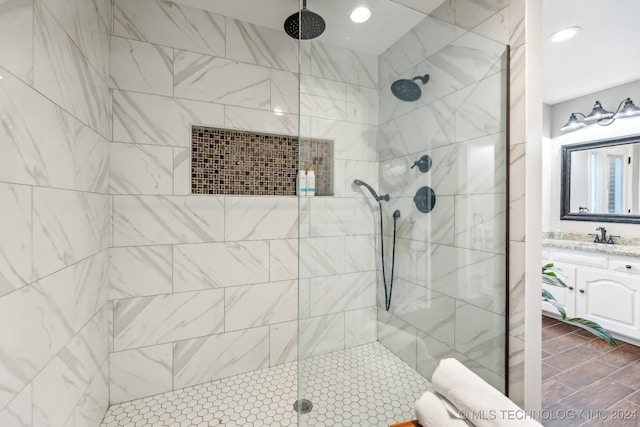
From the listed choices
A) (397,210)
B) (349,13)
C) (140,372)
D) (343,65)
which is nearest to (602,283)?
(397,210)

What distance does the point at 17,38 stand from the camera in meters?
0.85

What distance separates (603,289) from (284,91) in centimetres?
355

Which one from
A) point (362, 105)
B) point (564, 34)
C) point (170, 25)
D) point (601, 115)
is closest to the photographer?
point (362, 105)

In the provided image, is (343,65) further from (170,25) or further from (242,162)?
(170,25)

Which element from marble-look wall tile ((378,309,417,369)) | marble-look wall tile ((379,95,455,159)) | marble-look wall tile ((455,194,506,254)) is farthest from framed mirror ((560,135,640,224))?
marble-look wall tile ((378,309,417,369))

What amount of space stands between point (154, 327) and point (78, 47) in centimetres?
155

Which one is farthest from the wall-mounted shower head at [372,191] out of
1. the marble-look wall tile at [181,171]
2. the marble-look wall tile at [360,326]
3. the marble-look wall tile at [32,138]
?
the marble-look wall tile at [32,138]

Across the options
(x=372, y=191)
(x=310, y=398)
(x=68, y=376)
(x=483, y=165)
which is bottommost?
(x=310, y=398)

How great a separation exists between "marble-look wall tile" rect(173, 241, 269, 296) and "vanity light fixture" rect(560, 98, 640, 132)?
12.4 ft

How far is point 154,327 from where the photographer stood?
178 centimetres

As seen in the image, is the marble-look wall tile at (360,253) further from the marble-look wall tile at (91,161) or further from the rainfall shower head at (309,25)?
the marble-look wall tile at (91,161)

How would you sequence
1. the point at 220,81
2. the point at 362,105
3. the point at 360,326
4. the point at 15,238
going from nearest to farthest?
the point at 15,238 < the point at 362,105 < the point at 360,326 < the point at 220,81

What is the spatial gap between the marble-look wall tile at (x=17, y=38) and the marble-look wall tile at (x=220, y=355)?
1616mm

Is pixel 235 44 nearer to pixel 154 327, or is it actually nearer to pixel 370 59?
pixel 370 59
